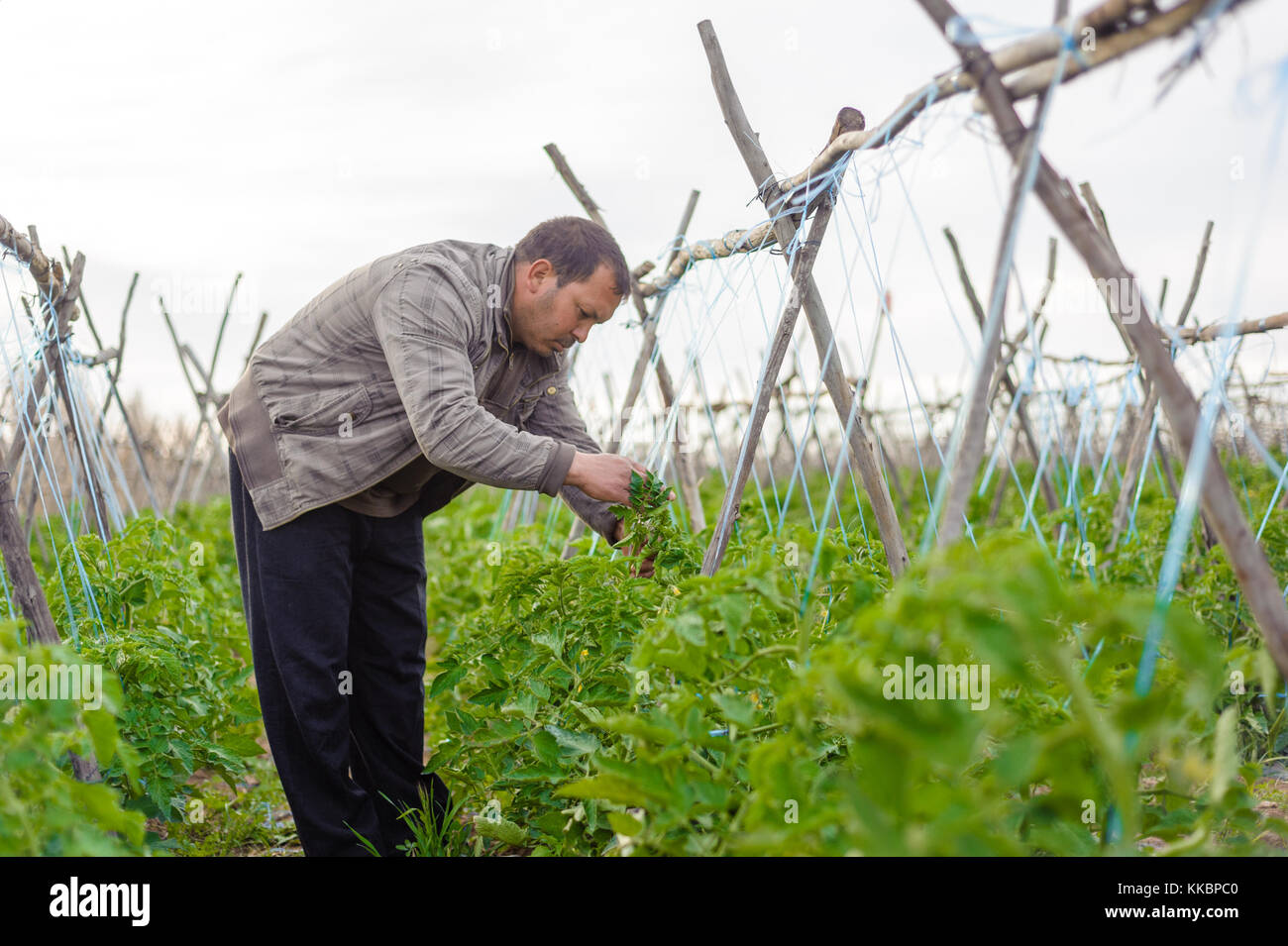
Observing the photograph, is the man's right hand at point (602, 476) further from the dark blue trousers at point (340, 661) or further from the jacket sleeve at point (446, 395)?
the dark blue trousers at point (340, 661)

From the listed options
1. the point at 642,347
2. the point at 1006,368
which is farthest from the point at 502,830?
the point at 1006,368

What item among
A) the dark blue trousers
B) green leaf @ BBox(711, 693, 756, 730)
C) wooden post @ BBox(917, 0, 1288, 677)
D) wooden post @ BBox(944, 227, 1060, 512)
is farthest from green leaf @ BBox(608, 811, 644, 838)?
wooden post @ BBox(944, 227, 1060, 512)

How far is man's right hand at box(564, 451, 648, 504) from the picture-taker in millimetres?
2076

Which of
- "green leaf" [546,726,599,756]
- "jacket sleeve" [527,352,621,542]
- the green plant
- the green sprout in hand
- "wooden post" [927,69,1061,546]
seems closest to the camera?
the green plant

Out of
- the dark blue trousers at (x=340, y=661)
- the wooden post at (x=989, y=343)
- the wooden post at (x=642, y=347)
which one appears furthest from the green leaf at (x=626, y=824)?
the wooden post at (x=642, y=347)

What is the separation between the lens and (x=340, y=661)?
2.25 metres

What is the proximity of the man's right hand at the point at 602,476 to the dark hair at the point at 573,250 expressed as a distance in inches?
15.5

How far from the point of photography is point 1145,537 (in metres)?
3.69

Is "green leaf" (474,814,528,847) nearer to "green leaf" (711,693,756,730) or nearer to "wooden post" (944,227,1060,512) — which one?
"green leaf" (711,693,756,730)

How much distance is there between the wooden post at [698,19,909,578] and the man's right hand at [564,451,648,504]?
0.50 m

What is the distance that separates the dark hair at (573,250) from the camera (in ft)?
7.12
